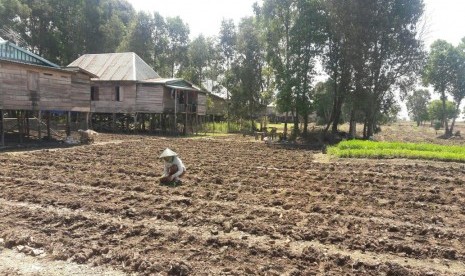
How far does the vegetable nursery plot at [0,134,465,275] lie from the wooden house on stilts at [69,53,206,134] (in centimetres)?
1968

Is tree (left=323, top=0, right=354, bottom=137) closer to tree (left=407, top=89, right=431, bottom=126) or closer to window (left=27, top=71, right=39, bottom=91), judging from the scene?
window (left=27, top=71, right=39, bottom=91)

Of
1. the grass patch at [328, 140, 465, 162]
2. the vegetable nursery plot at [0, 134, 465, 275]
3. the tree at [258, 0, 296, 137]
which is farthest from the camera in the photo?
the tree at [258, 0, 296, 137]

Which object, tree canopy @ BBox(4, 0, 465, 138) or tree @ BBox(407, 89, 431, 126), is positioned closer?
tree canopy @ BBox(4, 0, 465, 138)

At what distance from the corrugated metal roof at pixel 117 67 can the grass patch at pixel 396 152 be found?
64.4ft

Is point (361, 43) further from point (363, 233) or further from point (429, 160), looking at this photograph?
point (363, 233)

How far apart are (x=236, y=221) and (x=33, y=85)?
700 inches

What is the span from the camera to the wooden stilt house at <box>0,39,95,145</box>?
752 inches

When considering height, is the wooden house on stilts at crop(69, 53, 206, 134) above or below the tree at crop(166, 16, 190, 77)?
below

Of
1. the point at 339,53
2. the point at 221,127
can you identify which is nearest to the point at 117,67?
the point at 221,127

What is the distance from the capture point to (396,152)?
58.6ft

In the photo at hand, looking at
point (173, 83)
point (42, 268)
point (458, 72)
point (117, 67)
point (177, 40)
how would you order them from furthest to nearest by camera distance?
point (177, 40) < point (458, 72) < point (117, 67) < point (173, 83) < point (42, 268)

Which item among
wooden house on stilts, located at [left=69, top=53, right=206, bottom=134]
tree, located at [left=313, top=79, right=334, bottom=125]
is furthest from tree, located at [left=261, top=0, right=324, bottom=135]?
wooden house on stilts, located at [left=69, top=53, right=206, bottom=134]

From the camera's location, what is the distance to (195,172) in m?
13.0

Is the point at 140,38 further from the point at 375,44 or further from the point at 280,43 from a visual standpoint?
the point at 375,44
